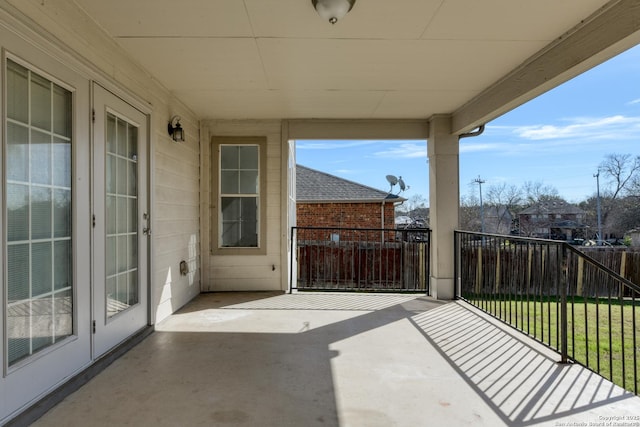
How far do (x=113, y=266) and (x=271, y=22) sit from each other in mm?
2161

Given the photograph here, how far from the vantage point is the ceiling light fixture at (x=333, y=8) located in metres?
2.31

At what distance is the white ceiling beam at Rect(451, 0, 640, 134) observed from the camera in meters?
2.35

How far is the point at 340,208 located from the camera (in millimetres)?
13000

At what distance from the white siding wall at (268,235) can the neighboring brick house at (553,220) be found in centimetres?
1429

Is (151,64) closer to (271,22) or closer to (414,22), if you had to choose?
(271,22)

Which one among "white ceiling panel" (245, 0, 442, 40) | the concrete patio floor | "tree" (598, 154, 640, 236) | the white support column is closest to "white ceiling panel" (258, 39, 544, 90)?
"white ceiling panel" (245, 0, 442, 40)

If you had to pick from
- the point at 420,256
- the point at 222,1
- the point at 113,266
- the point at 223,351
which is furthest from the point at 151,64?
the point at 420,256

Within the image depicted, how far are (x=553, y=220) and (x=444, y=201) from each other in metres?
14.9

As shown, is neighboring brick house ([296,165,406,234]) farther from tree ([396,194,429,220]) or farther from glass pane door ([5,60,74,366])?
glass pane door ([5,60,74,366])

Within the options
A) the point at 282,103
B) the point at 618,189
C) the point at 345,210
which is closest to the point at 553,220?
the point at 618,189

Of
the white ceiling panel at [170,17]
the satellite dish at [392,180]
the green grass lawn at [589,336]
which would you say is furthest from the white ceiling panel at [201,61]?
the satellite dish at [392,180]

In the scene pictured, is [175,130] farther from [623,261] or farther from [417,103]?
[623,261]

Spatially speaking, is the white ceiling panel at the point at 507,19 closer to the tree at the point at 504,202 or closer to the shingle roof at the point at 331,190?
Answer: the shingle roof at the point at 331,190

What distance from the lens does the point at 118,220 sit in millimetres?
3029
